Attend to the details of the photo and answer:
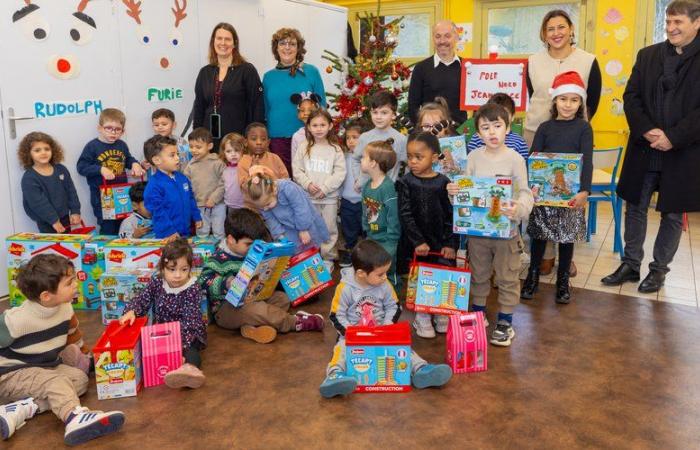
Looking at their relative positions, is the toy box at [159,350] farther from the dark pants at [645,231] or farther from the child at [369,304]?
the dark pants at [645,231]

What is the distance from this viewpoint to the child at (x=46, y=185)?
419cm

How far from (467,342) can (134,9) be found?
3.67 m

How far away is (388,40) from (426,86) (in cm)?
64

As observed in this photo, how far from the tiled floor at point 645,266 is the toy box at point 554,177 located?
1.00 metres

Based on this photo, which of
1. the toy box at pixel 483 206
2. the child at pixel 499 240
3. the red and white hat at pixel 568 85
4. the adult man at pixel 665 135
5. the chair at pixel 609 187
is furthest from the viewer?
the chair at pixel 609 187

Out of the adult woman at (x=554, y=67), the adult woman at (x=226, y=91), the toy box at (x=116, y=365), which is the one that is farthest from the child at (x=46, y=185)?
the adult woman at (x=554, y=67)

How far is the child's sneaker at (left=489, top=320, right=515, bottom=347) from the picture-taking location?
11.4 ft

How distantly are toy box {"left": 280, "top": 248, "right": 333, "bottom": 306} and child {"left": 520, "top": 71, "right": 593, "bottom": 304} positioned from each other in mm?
1373

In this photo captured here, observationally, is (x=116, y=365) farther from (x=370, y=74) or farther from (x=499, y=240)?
(x=370, y=74)

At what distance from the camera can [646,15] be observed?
23.1 feet

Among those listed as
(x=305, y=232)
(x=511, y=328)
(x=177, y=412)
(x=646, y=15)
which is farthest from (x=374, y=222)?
(x=646, y=15)

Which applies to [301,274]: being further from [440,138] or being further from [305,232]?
[440,138]

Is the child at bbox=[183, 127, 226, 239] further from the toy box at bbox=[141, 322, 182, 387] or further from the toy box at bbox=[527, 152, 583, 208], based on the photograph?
the toy box at bbox=[527, 152, 583, 208]

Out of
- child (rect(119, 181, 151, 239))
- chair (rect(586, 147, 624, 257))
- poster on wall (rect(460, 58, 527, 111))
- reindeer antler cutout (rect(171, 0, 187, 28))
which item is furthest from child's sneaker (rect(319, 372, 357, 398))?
reindeer antler cutout (rect(171, 0, 187, 28))
